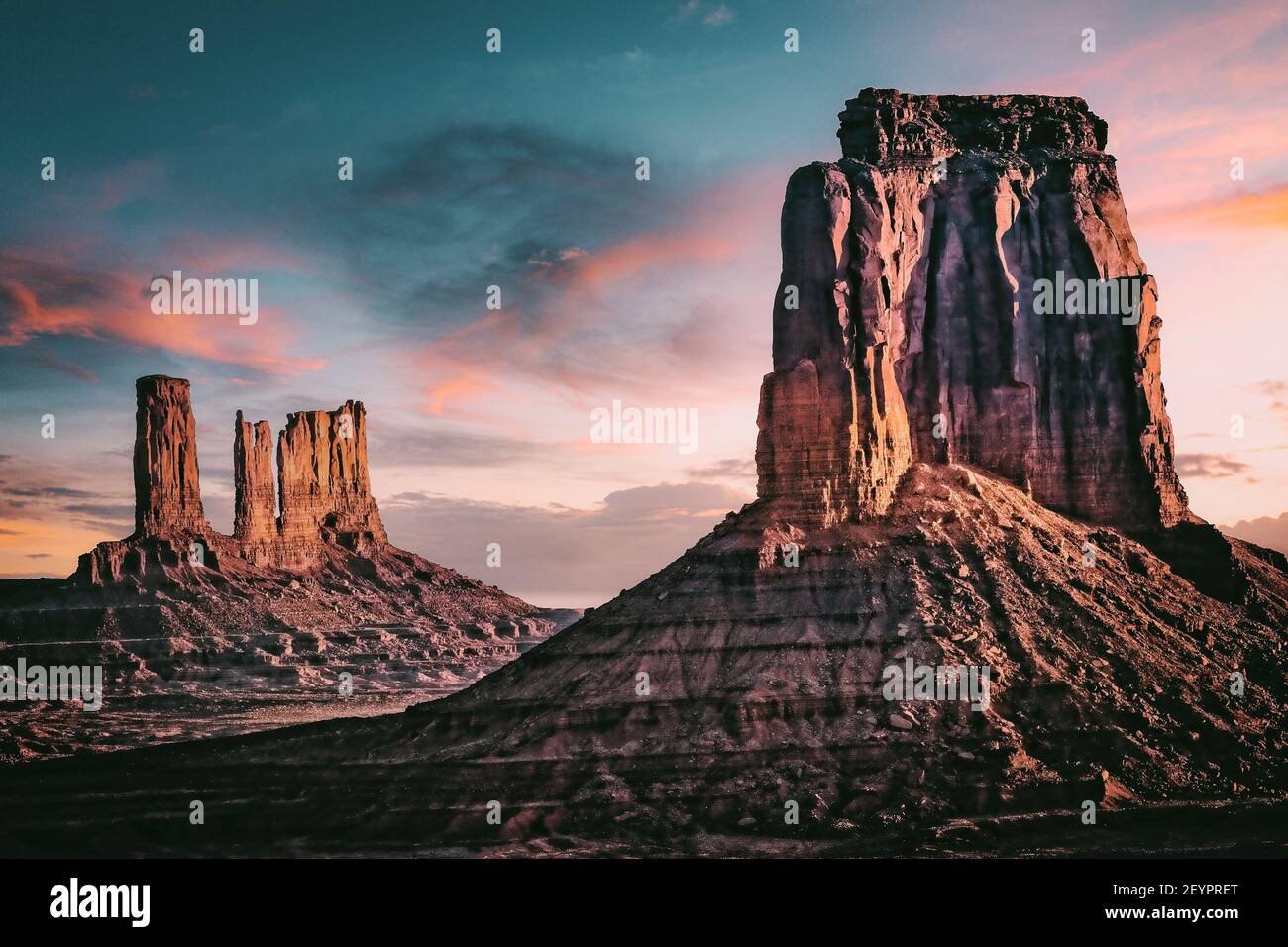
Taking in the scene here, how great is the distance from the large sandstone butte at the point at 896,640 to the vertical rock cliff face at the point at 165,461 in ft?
227

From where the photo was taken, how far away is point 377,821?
201 ft

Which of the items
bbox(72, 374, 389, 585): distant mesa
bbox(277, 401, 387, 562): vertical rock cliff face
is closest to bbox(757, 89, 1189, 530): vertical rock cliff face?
bbox(72, 374, 389, 585): distant mesa

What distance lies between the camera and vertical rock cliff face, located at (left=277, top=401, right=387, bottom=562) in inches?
6619

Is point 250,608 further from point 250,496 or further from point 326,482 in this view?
point 326,482

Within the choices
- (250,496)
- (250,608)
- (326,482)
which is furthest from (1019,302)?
(326,482)

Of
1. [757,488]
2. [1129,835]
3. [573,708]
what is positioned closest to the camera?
[1129,835]

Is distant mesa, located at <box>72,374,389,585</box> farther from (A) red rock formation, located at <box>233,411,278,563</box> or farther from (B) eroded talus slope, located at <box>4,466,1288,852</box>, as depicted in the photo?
(B) eroded talus slope, located at <box>4,466,1288,852</box>

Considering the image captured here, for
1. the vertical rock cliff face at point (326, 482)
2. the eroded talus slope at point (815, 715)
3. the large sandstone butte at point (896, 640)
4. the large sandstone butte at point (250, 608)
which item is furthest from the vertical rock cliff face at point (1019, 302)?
the vertical rock cliff face at point (326, 482)

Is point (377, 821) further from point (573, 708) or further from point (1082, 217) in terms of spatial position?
point (1082, 217)

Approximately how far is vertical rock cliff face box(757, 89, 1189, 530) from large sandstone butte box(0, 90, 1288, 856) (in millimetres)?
176

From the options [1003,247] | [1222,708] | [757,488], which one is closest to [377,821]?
[757,488]
